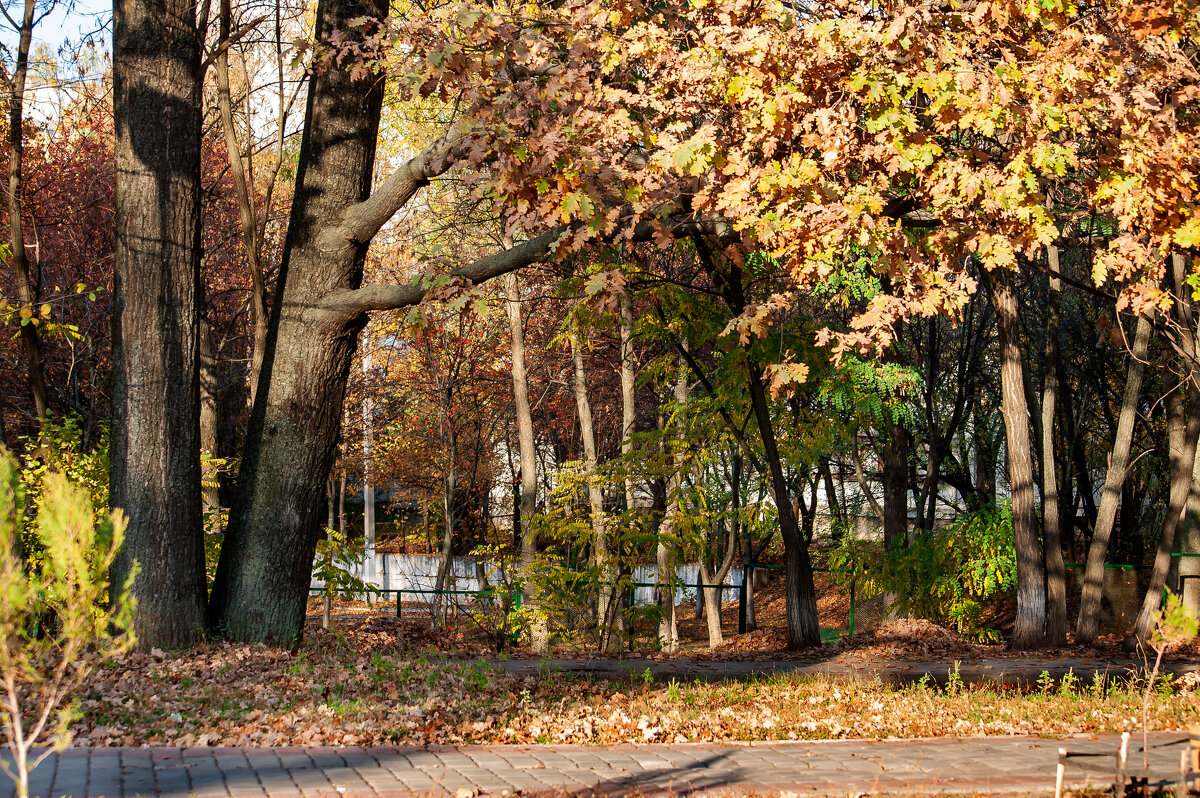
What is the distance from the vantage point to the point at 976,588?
17.5 m

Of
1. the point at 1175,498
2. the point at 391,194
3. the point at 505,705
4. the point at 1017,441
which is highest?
the point at 391,194

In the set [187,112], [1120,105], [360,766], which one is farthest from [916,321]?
[360,766]

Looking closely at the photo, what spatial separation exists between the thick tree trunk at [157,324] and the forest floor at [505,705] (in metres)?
0.76

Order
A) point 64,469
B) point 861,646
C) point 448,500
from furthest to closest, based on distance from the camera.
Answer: point 448,500, point 861,646, point 64,469

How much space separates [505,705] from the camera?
7.82 m

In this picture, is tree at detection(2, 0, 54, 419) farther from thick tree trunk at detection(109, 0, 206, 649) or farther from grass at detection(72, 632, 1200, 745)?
grass at detection(72, 632, 1200, 745)

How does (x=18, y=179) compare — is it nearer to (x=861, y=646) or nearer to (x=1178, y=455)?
(x=861, y=646)

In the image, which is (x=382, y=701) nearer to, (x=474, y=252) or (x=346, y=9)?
(x=346, y=9)

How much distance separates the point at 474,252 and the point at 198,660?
45.4 feet

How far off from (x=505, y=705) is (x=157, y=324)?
184 inches

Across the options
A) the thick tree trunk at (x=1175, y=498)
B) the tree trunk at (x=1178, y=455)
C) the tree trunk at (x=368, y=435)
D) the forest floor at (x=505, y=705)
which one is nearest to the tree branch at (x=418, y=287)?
the forest floor at (x=505, y=705)

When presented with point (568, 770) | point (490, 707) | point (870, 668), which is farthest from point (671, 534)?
point (568, 770)

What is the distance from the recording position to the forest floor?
6.81 m

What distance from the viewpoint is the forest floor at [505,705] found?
681 centimetres
